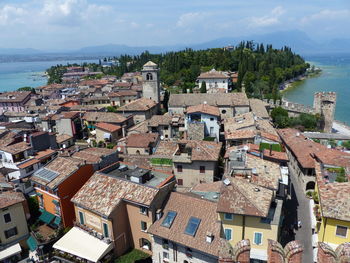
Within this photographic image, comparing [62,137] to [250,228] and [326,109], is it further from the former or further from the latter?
[326,109]

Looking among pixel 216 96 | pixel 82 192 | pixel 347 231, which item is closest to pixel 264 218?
pixel 347 231

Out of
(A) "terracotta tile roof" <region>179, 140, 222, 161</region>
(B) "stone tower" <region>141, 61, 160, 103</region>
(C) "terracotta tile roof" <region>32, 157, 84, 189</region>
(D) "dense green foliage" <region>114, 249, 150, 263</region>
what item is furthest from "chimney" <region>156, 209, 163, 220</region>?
(B) "stone tower" <region>141, 61, 160, 103</region>

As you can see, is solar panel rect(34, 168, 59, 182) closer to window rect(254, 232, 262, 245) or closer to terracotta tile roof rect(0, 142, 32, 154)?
terracotta tile roof rect(0, 142, 32, 154)

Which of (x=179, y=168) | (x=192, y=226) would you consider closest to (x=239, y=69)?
(x=179, y=168)

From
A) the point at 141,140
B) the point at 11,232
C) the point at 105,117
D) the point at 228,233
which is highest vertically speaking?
the point at 105,117

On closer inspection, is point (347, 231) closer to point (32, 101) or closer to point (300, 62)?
point (32, 101)
